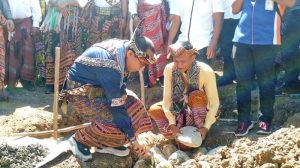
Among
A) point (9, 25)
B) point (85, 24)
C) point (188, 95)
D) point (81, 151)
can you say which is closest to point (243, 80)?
point (188, 95)

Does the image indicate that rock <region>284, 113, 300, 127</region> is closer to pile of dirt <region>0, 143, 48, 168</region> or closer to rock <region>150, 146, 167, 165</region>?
rock <region>150, 146, 167, 165</region>

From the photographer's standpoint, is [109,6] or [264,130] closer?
[264,130]

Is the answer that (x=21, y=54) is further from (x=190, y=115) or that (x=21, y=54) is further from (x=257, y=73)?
(x=257, y=73)

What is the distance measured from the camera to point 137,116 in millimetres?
4695

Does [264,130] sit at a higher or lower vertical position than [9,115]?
higher

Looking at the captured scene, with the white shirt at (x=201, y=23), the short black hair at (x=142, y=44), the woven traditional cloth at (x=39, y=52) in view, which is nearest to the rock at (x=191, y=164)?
Result: the short black hair at (x=142, y=44)

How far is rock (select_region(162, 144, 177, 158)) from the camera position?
16.7 feet

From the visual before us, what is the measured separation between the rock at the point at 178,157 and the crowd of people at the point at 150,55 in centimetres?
24

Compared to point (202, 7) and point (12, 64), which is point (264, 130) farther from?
point (12, 64)

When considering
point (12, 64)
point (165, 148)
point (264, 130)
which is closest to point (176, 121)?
point (165, 148)

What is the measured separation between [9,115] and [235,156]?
304 centimetres

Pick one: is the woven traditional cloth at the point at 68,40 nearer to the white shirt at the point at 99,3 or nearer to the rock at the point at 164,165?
the white shirt at the point at 99,3

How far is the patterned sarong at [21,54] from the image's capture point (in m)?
7.22

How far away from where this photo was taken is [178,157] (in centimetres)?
477
